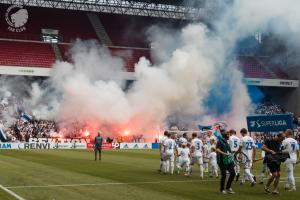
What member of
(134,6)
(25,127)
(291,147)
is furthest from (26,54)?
(291,147)

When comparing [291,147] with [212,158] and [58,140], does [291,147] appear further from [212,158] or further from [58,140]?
[58,140]

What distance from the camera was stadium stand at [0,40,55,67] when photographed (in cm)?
5366

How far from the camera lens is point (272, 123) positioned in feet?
94.5

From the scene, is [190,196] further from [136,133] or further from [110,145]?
[136,133]

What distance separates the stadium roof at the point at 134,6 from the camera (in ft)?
194

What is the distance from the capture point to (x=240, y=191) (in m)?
16.0

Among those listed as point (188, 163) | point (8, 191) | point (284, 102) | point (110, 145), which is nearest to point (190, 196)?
point (8, 191)

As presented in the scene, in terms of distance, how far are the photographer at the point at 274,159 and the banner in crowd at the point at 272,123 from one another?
1099cm

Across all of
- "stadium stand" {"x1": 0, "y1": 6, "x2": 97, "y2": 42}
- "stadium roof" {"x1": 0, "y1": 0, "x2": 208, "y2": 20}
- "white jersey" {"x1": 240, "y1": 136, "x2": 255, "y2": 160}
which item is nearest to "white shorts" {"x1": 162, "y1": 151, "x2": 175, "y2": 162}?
"white jersey" {"x1": 240, "y1": 136, "x2": 255, "y2": 160}

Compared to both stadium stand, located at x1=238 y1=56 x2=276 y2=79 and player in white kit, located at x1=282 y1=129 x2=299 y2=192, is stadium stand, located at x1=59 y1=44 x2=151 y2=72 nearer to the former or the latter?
stadium stand, located at x1=238 y1=56 x2=276 y2=79

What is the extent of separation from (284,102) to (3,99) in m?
33.7

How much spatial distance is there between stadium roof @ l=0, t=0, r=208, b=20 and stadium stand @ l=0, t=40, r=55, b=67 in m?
4.97

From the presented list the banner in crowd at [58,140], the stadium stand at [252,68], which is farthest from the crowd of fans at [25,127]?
the stadium stand at [252,68]

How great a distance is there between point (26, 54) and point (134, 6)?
14.5 m
